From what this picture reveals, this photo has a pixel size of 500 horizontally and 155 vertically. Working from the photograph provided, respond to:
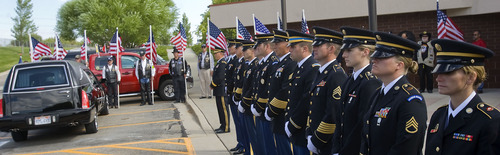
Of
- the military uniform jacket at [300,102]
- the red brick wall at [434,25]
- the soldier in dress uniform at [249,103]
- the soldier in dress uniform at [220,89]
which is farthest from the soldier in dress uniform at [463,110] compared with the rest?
the red brick wall at [434,25]

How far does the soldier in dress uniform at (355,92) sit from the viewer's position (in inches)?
143

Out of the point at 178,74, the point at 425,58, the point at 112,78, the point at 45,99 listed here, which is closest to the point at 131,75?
the point at 112,78

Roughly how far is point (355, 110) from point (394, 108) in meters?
0.51

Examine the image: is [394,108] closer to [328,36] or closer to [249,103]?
[328,36]

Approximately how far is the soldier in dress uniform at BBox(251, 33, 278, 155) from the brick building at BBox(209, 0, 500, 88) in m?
9.50

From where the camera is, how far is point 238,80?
7.84 metres

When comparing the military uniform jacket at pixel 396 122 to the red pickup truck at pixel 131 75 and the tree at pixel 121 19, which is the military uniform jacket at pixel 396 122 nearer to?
the red pickup truck at pixel 131 75

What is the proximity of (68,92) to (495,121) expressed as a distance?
8.98 meters

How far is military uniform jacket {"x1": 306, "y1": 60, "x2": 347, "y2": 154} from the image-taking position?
4027mm

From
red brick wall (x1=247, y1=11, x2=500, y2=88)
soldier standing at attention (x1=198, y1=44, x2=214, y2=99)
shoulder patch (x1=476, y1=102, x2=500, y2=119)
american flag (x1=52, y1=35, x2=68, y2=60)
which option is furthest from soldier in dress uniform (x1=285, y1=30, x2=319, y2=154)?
american flag (x1=52, y1=35, x2=68, y2=60)

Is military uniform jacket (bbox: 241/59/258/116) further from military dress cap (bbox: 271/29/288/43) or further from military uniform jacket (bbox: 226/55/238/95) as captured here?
military uniform jacket (bbox: 226/55/238/95)

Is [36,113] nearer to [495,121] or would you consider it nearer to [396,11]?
[495,121]

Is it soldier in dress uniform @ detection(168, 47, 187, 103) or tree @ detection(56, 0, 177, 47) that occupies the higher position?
tree @ detection(56, 0, 177, 47)

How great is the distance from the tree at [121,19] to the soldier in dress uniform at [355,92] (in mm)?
34477
